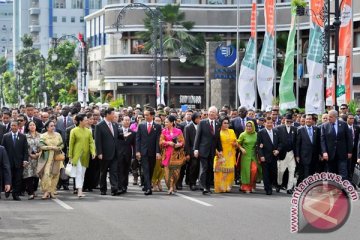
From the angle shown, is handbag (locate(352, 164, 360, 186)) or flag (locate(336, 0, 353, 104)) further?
flag (locate(336, 0, 353, 104))

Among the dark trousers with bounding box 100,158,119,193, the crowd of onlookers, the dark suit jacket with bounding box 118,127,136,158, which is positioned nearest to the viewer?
the crowd of onlookers

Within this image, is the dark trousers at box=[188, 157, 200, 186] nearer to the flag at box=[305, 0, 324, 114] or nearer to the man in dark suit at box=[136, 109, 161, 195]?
the man in dark suit at box=[136, 109, 161, 195]

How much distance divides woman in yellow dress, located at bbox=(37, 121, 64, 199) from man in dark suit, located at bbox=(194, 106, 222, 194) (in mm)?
3044

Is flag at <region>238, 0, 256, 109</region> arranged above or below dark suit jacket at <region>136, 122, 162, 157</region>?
above

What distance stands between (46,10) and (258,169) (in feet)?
412

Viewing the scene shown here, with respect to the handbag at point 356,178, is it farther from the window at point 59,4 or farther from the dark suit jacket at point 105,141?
the window at point 59,4

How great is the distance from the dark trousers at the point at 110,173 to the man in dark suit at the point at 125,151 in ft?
1.12

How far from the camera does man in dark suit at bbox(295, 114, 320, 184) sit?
21.3m

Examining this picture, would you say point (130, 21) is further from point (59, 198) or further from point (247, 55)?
point (59, 198)

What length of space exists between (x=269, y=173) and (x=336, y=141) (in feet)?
5.41

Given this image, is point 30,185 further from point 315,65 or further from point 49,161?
point 315,65

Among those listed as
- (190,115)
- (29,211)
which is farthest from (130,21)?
(29,211)

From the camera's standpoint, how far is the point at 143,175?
70.5 ft

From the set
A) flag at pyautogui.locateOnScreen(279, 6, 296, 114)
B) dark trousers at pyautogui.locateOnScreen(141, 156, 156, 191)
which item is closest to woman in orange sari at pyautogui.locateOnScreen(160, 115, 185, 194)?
dark trousers at pyautogui.locateOnScreen(141, 156, 156, 191)
